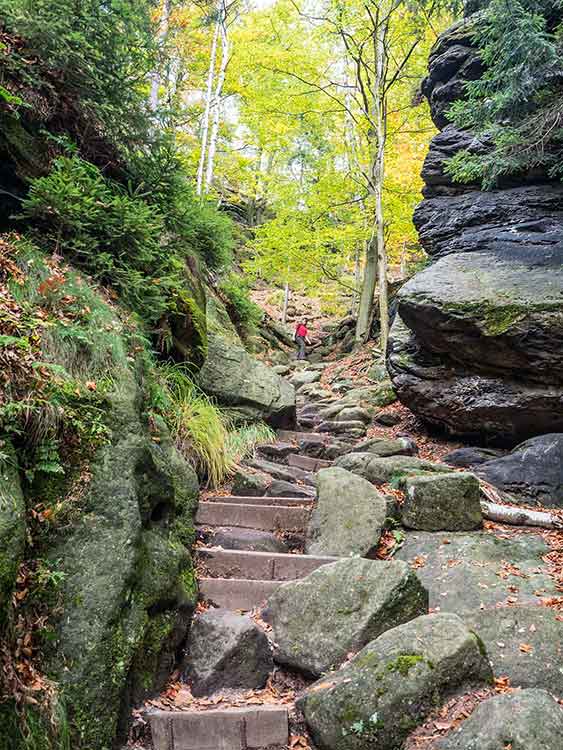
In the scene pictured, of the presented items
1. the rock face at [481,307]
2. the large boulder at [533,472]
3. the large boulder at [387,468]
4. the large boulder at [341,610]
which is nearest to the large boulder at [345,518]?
the large boulder at [341,610]

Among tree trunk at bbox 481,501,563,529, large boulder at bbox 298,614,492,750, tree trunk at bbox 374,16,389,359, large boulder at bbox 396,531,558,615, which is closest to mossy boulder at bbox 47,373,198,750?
large boulder at bbox 298,614,492,750

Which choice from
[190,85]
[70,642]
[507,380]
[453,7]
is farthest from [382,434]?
[190,85]

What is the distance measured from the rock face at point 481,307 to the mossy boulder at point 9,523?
6762 mm

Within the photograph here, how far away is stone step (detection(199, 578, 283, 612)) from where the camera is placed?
434 centimetres

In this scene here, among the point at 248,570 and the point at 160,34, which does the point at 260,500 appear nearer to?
the point at 248,570

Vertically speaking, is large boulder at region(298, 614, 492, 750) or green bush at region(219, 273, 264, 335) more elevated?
green bush at region(219, 273, 264, 335)

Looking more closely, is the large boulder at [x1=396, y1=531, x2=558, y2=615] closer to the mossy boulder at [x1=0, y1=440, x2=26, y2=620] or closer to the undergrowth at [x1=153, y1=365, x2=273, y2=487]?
the undergrowth at [x1=153, y1=365, x2=273, y2=487]

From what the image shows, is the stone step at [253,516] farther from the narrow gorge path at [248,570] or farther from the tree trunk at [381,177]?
the tree trunk at [381,177]

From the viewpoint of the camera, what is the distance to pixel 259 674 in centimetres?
359

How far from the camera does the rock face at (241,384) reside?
8.06 m

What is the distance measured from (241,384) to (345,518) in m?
3.65

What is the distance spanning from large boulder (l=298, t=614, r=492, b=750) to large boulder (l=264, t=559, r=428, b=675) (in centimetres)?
37

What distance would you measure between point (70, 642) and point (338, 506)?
307 centimetres

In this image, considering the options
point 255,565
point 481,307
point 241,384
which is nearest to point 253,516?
point 255,565
